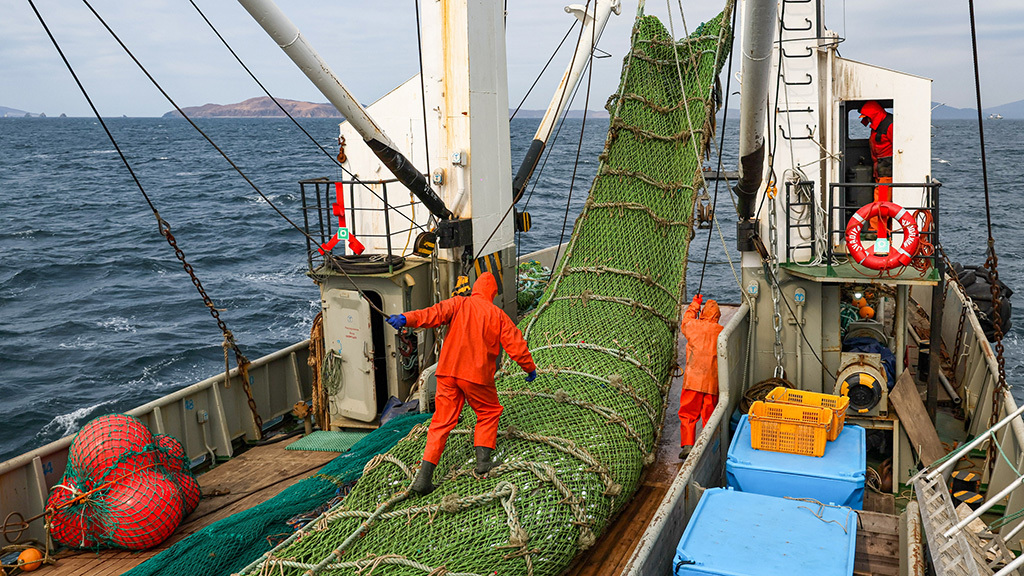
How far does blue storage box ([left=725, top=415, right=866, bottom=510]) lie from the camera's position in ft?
19.6

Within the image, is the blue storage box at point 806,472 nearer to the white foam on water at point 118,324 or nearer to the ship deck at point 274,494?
the ship deck at point 274,494

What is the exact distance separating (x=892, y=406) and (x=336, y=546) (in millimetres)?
5692

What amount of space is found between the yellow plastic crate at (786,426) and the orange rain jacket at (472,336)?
6.95 feet

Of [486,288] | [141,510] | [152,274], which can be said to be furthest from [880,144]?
[152,274]

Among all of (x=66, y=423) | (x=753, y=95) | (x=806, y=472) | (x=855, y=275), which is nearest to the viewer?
(x=806, y=472)

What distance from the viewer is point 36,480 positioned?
7.14 m

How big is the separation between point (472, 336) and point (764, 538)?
2.29 metres

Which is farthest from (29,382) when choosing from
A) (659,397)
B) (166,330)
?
(659,397)

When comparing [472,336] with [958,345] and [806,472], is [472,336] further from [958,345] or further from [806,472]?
[958,345]

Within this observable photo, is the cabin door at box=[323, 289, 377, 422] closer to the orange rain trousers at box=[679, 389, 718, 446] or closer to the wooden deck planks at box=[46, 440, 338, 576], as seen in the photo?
the wooden deck planks at box=[46, 440, 338, 576]

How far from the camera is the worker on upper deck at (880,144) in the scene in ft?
29.4

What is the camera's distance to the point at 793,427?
6461mm

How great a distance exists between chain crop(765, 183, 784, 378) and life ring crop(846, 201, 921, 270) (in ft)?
3.29

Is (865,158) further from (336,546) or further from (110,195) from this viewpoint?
(110,195)
